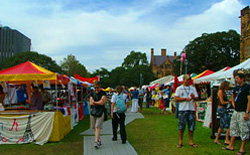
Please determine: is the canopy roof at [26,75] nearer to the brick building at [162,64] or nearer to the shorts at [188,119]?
the shorts at [188,119]

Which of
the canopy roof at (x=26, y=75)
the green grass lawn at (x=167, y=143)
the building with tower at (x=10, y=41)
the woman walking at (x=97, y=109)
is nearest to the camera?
the green grass lawn at (x=167, y=143)

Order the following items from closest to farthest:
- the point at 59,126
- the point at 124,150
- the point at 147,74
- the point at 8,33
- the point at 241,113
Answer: the point at 241,113 < the point at 124,150 < the point at 59,126 < the point at 8,33 < the point at 147,74

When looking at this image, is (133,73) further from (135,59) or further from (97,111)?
(97,111)

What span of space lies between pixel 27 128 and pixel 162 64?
104 metres

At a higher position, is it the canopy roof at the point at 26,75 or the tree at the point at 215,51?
the tree at the point at 215,51

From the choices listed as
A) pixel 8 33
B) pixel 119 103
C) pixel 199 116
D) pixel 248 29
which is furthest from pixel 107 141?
pixel 8 33

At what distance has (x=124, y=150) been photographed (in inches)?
265

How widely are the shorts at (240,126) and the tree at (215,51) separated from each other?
156 ft

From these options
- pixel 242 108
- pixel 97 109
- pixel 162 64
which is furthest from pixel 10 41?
pixel 242 108

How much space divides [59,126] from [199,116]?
7149 mm

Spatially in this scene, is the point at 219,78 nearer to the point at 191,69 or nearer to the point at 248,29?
the point at 248,29

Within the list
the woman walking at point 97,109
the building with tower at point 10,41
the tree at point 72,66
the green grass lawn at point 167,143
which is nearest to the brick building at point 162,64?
the tree at point 72,66

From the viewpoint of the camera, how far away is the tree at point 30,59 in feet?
202

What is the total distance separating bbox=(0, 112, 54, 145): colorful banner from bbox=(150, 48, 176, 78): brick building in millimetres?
99627
